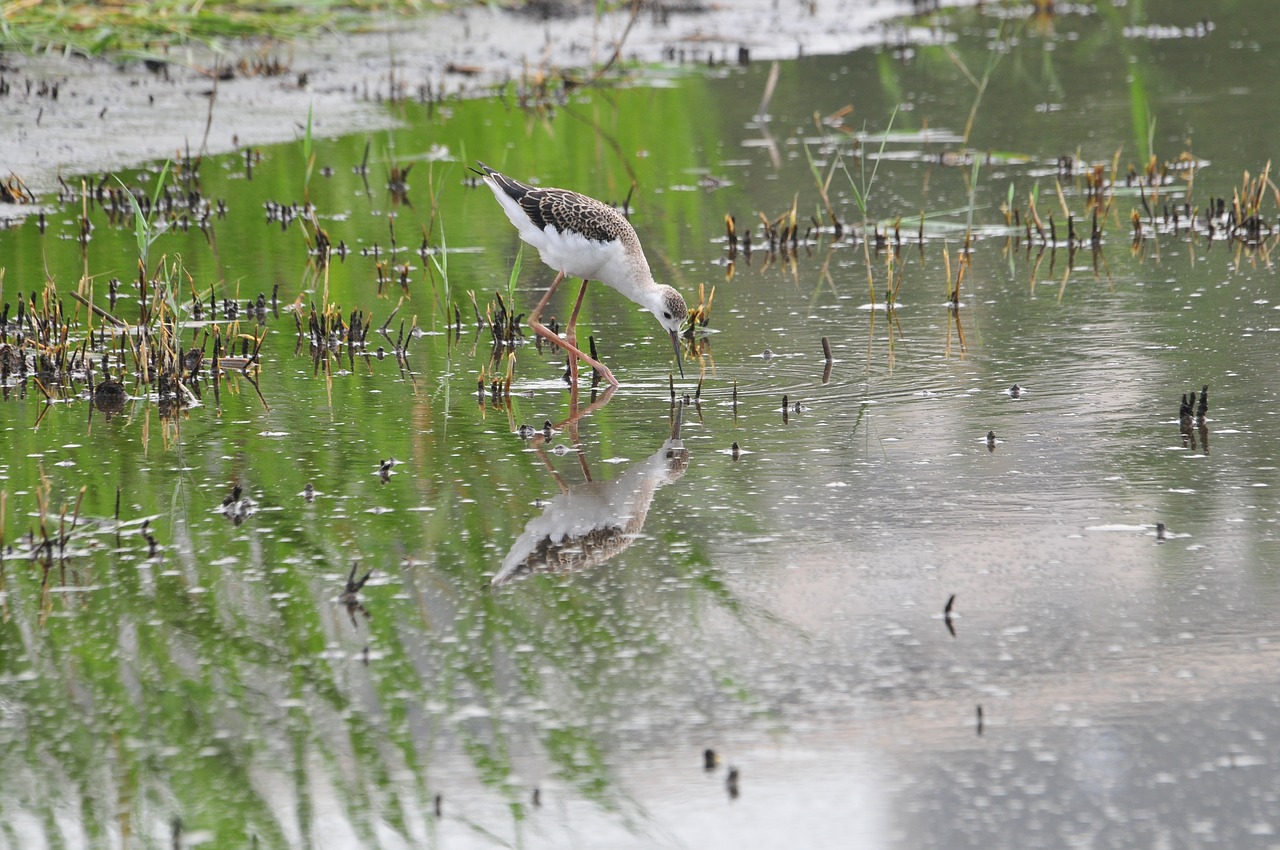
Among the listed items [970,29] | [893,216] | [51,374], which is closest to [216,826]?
[51,374]

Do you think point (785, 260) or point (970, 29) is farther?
point (970, 29)

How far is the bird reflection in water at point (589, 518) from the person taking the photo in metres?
4.43

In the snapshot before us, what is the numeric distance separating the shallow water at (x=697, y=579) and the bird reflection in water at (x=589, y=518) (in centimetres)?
2

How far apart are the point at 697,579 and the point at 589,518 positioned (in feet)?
1.96

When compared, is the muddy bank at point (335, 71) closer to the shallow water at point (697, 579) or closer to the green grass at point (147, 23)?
the green grass at point (147, 23)

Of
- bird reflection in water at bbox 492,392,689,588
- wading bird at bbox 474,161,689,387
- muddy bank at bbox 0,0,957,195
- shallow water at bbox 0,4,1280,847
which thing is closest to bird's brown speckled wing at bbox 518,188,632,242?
wading bird at bbox 474,161,689,387

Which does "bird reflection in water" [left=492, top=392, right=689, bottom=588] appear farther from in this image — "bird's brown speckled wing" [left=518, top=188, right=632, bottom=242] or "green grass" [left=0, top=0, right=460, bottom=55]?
"green grass" [left=0, top=0, right=460, bottom=55]

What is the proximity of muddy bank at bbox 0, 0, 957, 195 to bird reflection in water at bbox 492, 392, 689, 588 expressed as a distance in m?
6.17

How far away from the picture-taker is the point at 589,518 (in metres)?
4.77

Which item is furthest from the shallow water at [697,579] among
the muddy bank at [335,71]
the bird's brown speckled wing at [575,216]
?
the muddy bank at [335,71]

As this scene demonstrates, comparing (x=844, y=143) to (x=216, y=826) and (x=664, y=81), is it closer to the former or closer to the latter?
(x=664, y=81)

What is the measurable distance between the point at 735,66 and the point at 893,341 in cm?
1024

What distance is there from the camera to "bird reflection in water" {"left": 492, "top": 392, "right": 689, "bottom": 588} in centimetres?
443

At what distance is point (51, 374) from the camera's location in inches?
261
